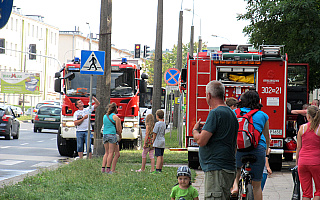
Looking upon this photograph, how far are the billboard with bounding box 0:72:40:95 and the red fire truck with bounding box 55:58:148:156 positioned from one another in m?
60.0

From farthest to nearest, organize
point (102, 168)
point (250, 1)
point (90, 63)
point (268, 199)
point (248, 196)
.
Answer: point (250, 1), point (90, 63), point (102, 168), point (268, 199), point (248, 196)

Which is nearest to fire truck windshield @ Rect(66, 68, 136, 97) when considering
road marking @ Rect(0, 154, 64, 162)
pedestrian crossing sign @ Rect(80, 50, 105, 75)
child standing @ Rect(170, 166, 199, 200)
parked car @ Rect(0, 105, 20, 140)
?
road marking @ Rect(0, 154, 64, 162)

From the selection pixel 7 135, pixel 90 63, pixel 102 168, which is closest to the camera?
pixel 102 168

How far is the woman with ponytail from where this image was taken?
8.12 m

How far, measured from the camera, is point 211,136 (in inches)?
229

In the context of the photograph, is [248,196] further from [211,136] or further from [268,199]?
[268,199]

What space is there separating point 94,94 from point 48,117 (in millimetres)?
16597

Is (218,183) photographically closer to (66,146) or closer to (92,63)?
(92,63)

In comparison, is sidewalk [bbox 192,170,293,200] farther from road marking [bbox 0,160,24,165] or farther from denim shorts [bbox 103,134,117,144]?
road marking [bbox 0,160,24,165]

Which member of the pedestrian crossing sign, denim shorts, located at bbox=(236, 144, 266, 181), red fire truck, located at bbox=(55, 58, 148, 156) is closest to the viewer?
denim shorts, located at bbox=(236, 144, 266, 181)

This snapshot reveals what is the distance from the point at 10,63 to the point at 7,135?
59.5 m

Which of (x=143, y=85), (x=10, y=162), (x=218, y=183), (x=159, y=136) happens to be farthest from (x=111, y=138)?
(x=218, y=183)

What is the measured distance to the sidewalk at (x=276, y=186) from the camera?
10.9 metres

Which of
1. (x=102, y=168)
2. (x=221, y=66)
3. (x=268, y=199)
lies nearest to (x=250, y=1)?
(x=221, y=66)
